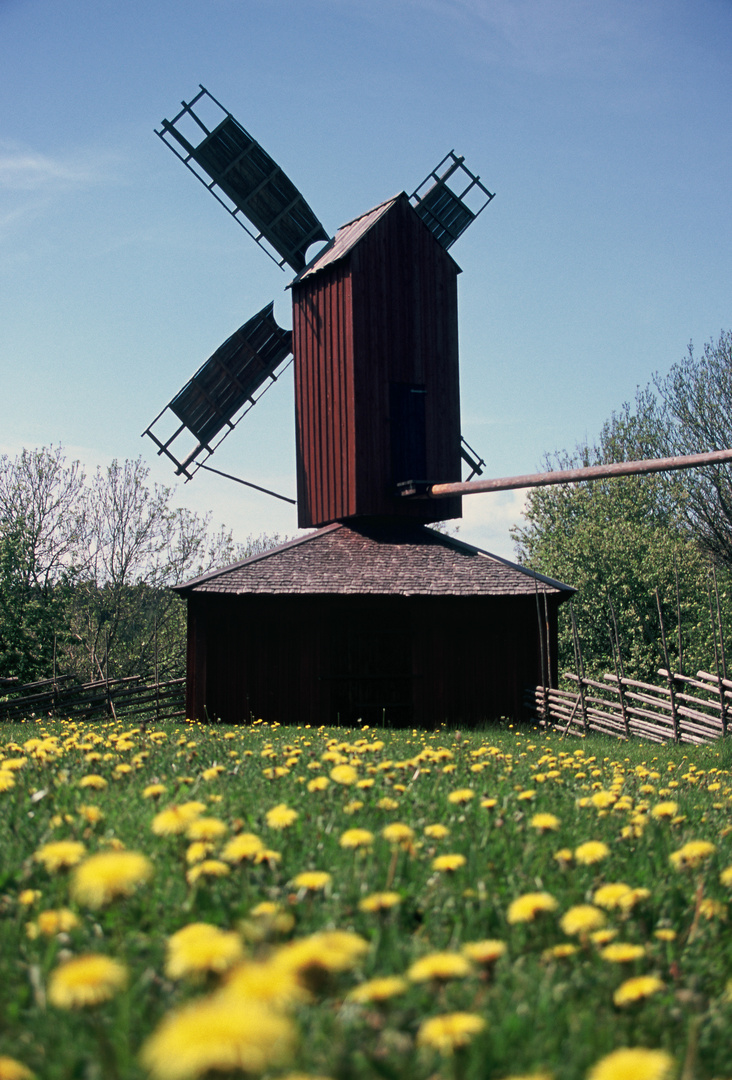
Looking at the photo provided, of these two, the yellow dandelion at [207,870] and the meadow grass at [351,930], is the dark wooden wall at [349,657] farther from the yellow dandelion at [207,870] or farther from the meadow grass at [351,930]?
the yellow dandelion at [207,870]

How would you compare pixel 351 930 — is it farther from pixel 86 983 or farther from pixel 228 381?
pixel 228 381

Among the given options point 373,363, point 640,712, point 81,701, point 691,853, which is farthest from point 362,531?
point 691,853

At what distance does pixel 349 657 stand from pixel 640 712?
5682 millimetres

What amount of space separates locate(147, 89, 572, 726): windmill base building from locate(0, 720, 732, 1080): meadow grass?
40.7ft

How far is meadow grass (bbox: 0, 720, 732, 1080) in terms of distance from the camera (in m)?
1.68

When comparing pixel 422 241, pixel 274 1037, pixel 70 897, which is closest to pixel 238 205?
pixel 422 241

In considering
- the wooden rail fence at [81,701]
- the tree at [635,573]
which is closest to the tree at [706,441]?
the tree at [635,573]

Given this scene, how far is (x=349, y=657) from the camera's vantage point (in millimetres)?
17891

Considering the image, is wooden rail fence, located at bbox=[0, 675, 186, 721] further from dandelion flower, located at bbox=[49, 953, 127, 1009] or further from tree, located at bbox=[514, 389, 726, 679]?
dandelion flower, located at bbox=[49, 953, 127, 1009]

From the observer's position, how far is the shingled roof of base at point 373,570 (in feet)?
54.6

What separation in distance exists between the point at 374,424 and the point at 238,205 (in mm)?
6448

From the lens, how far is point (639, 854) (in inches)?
142

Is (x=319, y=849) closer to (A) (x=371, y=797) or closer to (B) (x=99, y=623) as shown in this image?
(A) (x=371, y=797)

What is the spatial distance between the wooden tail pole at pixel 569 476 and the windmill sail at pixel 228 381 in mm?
5239
